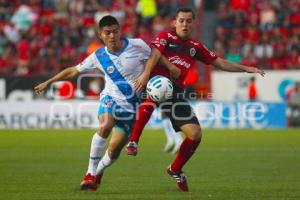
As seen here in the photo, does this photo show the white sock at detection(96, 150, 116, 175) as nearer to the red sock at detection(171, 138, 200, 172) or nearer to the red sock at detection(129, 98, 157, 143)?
the red sock at detection(129, 98, 157, 143)

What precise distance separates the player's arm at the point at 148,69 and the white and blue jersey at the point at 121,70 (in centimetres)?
15

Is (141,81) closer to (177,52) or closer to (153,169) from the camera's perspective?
(177,52)

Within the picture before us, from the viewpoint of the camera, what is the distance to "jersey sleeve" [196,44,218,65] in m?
11.2

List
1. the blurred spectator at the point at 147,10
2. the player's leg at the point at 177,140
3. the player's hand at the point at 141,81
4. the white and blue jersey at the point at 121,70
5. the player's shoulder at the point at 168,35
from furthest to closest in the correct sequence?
the blurred spectator at the point at 147,10 → the player's leg at the point at 177,140 → the player's shoulder at the point at 168,35 → the white and blue jersey at the point at 121,70 → the player's hand at the point at 141,81

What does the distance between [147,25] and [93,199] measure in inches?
845

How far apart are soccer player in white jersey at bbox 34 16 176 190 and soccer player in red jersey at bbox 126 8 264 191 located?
0.56ft

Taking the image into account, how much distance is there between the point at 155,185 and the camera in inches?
457

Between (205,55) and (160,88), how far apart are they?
0.96 m

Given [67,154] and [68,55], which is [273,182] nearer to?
[67,154]

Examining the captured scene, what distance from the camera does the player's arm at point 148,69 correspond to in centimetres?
1041

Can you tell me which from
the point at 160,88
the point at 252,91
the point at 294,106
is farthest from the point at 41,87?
the point at 294,106

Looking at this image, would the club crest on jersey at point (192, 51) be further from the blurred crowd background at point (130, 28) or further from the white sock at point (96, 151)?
the blurred crowd background at point (130, 28)

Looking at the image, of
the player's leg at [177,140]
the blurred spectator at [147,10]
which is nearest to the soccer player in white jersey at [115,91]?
the player's leg at [177,140]

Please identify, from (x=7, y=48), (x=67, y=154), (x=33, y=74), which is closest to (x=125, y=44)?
(x=67, y=154)
